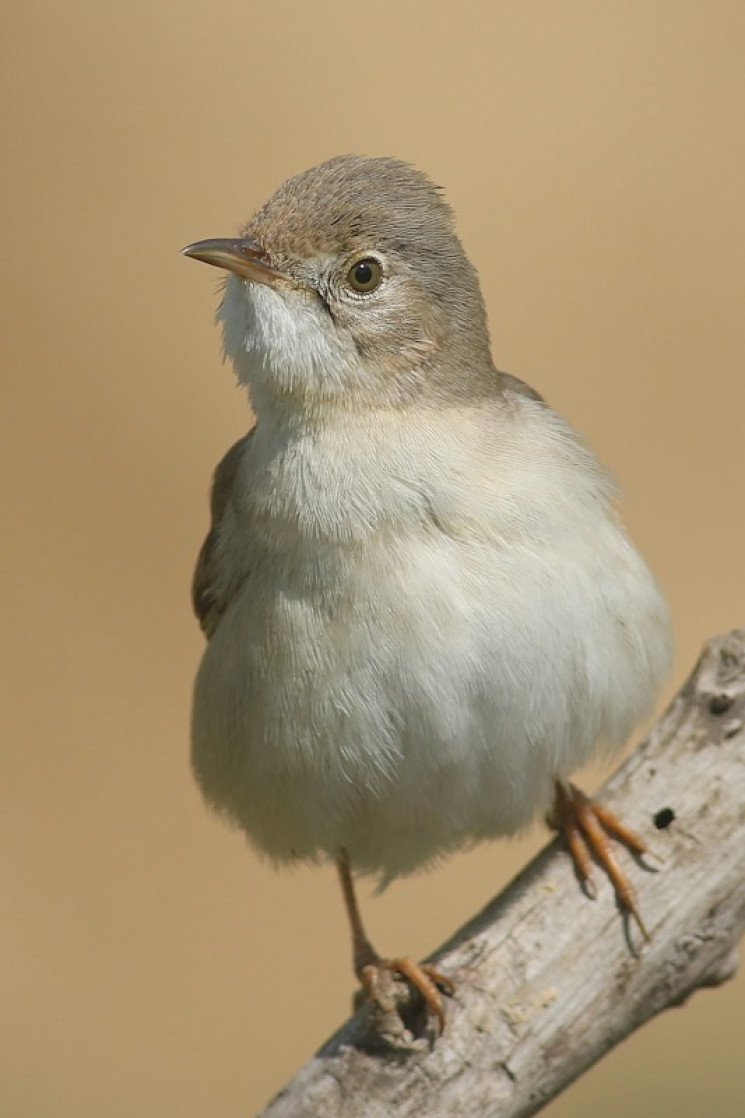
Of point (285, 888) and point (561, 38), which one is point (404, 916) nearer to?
point (285, 888)

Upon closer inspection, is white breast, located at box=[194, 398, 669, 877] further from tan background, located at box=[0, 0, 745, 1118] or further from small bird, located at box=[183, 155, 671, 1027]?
tan background, located at box=[0, 0, 745, 1118]

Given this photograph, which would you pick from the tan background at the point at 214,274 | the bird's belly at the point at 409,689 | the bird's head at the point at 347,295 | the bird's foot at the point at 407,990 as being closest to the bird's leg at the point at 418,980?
the bird's foot at the point at 407,990

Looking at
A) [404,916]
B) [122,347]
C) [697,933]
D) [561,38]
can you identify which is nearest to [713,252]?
[561,38]

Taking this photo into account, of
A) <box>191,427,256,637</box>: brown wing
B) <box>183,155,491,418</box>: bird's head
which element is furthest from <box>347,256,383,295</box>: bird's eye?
<box>191,427,256,637</box>: brown wing

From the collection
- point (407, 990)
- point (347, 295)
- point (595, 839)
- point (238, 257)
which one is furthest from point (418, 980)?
point (238, 257)

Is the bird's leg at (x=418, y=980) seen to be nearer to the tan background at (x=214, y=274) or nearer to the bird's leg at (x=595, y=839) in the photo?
the bird's leg at (x=595, y=839)

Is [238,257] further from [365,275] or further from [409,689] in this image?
[409,689]

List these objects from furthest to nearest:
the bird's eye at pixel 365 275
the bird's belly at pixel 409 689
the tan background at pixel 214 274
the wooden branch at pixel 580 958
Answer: the tan background at pixel 214 274
the bird's eye at pixel 365 275
the bird's belly at pixel 409 689
the wooden branch at pixel 580 958
